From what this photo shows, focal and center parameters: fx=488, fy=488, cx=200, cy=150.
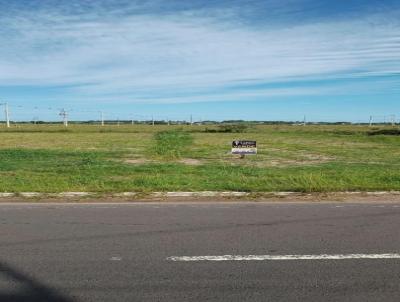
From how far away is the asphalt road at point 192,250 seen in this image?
469cm

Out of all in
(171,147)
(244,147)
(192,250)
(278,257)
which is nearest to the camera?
(278,257)

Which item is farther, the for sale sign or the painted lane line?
the for sale sign

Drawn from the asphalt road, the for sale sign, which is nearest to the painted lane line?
the asphalt road

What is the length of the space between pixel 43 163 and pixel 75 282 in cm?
1376

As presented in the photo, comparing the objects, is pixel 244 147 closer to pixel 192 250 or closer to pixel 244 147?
pixel 244 147

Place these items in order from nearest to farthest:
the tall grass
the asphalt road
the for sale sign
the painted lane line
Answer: the asphalt road < the painted lane line < the for sale sign < the tall grass

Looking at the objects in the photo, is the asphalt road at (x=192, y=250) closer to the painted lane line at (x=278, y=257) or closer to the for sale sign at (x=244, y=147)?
the painted lane line at (x=278, y=257)

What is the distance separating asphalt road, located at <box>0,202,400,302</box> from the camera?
469 centimetres

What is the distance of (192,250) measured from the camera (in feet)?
20.0

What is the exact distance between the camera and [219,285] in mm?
4852

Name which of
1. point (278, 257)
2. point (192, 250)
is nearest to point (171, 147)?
point (192, 250)

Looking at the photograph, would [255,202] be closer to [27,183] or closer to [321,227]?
[321,227]

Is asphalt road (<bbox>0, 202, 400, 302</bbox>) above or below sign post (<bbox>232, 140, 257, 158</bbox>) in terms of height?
below

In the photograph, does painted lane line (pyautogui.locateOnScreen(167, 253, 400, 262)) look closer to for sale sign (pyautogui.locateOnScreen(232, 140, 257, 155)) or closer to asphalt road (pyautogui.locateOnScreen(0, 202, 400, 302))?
asphalt road (pyautogui.locateOnScreen(0, 202, 400, 302))
